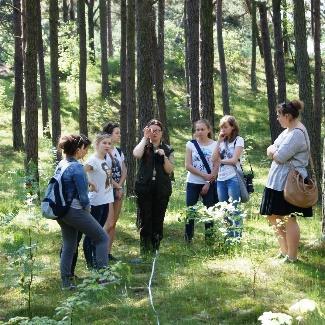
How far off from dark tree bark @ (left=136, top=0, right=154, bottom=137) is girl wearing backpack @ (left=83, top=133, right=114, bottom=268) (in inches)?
81.6

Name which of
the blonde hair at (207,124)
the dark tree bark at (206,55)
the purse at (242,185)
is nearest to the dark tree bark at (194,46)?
the dark tree bark at (206,55)

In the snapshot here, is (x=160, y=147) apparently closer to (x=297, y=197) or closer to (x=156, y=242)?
(x=156, y=242)

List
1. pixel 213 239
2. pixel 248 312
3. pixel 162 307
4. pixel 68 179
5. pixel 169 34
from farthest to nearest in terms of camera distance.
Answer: pixel 169 34 → pixel 213 239 → pixel 68 179 → pixel 162 307 → pixel 248 312

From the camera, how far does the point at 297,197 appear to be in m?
6.71

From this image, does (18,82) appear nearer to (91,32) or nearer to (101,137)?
(91,32)

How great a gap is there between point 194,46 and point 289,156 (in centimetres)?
911

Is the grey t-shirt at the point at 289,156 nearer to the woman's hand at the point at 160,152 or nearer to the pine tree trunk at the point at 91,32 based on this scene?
the woman's hand at the point at 160,152

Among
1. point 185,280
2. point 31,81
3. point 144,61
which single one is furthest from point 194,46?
point 185,280

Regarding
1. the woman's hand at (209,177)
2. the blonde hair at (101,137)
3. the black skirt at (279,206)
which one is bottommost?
the black skirt at (279,206)

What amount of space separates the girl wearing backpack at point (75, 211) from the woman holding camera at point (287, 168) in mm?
1951

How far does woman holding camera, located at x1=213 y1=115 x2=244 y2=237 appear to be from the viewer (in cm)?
818

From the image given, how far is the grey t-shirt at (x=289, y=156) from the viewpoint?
Result: 22.1ft

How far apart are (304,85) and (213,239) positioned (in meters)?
5.87

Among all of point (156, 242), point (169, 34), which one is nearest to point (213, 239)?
point (156, 242)
